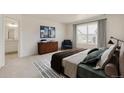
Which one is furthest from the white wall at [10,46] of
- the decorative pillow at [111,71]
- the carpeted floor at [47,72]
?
the decorative pillow at [111,71]

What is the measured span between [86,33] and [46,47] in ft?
Answer: 9.04

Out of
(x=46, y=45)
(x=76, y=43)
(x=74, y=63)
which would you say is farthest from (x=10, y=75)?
(x=76, y=43)

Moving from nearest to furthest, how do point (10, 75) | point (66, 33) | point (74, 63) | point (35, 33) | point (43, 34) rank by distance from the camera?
point (74, 63), point (10, 75), point (35, 33), point (43, 34), point (66, 33)

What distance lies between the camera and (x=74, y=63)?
202 cm

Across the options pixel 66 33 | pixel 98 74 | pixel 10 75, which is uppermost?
pixel 66 33

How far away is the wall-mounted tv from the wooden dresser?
0.56m

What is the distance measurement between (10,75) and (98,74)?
2.13m

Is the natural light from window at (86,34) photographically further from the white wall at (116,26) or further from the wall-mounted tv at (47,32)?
the wall-mounted tv at (47,32)

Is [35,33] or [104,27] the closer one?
[104,27]

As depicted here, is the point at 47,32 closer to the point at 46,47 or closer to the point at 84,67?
the point at 46,47

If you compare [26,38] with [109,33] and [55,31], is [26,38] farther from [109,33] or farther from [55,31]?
[109,33]

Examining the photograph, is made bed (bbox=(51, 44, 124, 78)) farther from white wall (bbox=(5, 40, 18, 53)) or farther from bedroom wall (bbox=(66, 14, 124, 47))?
white wall (bbox=(5, 40, 18, 53))

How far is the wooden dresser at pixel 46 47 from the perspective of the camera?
17.8 ft
